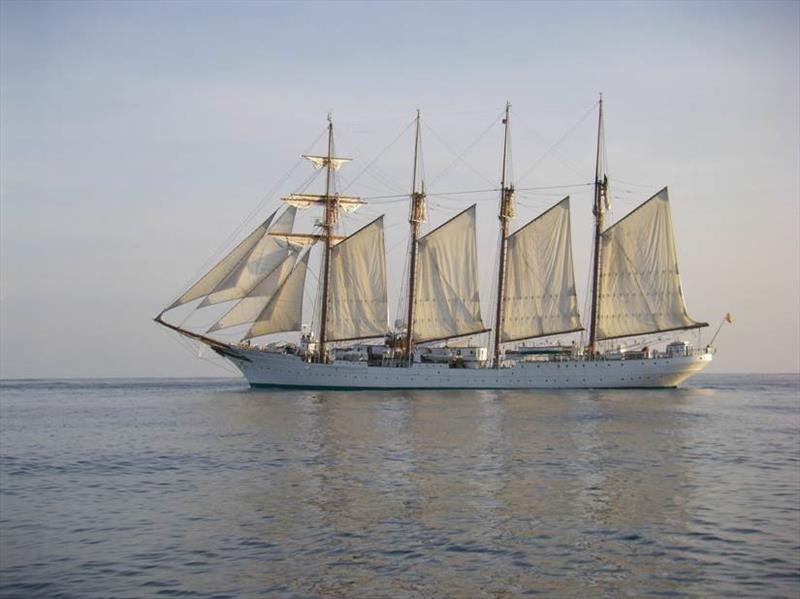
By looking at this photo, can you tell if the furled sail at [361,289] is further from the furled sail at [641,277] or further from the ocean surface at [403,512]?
the ocean surface at [403,512]

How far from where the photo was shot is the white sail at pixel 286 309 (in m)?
77.2

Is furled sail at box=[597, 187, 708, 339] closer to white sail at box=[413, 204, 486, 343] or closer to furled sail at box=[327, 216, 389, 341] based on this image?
white sail at box=[413, 204, 486, 343]

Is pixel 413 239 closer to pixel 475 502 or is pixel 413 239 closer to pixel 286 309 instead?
pixel 286 309

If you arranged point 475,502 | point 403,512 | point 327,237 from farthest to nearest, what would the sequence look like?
1. point 327,237
2. point 475,502
3. point 403,512

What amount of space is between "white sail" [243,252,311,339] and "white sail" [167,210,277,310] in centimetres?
491

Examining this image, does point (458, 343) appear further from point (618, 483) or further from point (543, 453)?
point (618, 483)

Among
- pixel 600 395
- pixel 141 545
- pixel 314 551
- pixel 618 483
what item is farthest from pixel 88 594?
pixel 600 395

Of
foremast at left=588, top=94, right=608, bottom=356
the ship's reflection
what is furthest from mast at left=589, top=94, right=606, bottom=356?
the ship's reflection

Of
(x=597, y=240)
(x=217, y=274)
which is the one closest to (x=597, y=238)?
(x=597, y=240)

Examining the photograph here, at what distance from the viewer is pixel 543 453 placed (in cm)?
3206

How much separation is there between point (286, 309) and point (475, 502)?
57.8 m

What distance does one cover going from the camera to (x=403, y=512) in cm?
2064

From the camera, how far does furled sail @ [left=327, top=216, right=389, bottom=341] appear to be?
3103 inches

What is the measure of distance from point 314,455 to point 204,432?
40.6 ft
